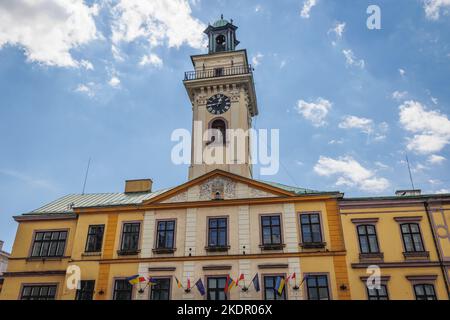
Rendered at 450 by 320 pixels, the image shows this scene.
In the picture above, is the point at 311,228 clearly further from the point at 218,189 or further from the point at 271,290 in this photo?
the point at 218,189

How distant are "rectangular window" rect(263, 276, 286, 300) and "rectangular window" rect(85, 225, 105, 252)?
12.4 m

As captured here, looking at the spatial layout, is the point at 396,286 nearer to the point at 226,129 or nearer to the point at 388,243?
the point at 388,243

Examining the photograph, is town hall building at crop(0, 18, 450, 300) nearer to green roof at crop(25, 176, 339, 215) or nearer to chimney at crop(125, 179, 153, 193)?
green roof at crop(25, 176, 339, 215)

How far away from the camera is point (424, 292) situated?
22.7m

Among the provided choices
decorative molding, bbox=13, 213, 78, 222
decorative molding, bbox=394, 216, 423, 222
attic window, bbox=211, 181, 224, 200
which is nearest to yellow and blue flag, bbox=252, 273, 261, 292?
attic window, bbox=211, 181, 224, 200

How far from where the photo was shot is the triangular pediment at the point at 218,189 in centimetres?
2741

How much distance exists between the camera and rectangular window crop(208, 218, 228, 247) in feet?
85.7

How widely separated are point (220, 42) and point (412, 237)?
2816cm

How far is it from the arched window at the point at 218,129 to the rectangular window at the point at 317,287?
14.8 meters

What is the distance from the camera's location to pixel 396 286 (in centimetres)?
2295

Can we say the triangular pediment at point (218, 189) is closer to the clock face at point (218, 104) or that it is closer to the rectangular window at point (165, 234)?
the rectangular window at point (165, 234)
